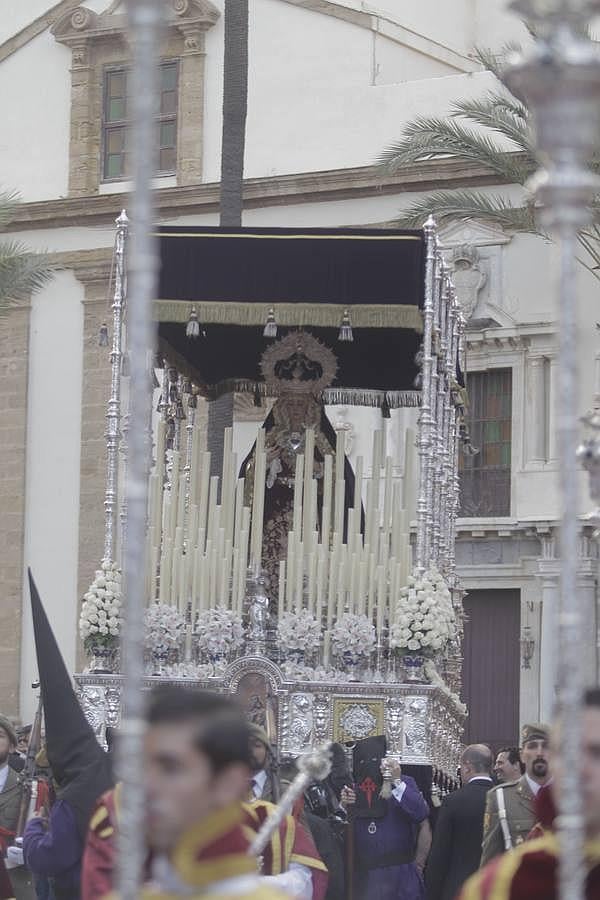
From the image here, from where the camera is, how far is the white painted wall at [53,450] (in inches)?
1023

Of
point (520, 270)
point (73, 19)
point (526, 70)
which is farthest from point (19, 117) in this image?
point (526, 70)

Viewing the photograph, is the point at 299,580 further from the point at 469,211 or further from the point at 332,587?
the point at 469,211

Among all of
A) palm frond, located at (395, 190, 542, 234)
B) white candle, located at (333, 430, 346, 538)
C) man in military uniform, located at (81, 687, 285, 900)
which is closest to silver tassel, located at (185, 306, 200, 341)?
white candle, located at (333, 430, 346, 538)

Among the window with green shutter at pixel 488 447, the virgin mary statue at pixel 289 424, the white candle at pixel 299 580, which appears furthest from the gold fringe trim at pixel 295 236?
the window with green shutter at pixel 488 447

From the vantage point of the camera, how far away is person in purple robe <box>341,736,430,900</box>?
11.2 metres

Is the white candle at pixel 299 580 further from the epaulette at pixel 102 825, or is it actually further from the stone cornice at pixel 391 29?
the stone cornice at pixel 391 29

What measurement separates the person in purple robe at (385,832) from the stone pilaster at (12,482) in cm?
1498

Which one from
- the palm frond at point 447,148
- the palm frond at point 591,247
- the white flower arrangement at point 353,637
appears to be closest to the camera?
the white flower arrangement at point 353,637

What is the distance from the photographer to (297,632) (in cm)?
1245

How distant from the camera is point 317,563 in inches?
501

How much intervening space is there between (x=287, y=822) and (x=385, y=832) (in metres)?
3.90

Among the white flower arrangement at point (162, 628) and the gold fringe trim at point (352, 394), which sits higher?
the gold fringe trim at point (352, 394)

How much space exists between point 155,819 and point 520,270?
69.0 feet

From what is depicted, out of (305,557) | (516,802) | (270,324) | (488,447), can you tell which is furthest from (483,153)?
(516,802)
